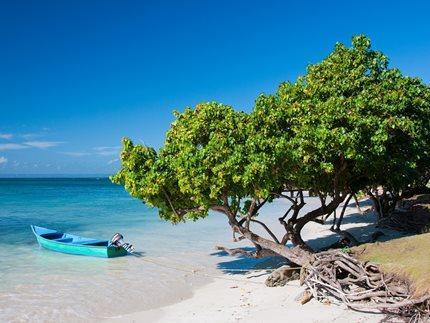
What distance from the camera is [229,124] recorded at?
1146cm

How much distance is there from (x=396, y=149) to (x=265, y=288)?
5.26 metres

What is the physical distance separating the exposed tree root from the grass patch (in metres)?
0.18

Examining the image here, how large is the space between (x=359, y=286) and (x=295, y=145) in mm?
3426

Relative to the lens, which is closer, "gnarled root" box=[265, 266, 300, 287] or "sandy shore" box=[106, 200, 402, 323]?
"sandy shore" box=[106, 200, 402, 323]

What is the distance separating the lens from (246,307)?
10195mm

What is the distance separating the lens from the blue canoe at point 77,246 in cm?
1738

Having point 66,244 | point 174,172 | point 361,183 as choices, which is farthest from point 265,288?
point 66,244

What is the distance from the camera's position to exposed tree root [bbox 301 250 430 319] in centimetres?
789

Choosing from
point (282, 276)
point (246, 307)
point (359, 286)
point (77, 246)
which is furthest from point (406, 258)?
point (77, 246)

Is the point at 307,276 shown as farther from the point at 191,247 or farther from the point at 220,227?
the point at 220,227

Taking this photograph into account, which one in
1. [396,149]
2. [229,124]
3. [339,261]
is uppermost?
[229,124]

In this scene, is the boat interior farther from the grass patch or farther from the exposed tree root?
the grass patch

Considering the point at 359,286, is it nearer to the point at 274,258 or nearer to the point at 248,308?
the point at 248,308

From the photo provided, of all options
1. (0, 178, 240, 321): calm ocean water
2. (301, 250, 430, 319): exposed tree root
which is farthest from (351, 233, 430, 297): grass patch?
(0, 178, 240, 321): calm ocean water
